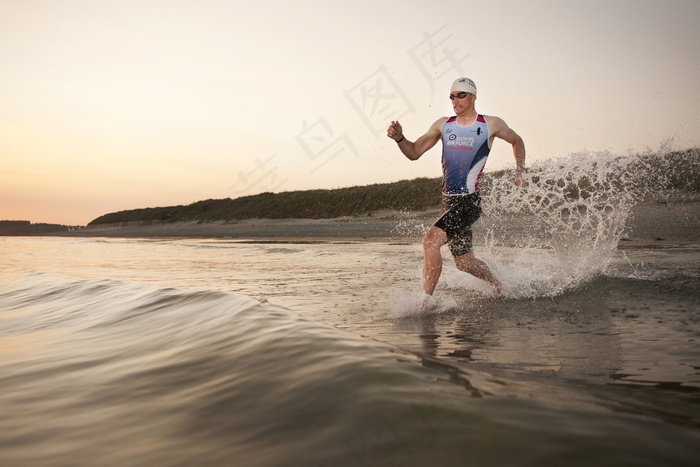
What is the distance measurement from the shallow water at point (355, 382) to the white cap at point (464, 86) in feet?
7.16

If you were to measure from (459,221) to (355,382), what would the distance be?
11.0ft

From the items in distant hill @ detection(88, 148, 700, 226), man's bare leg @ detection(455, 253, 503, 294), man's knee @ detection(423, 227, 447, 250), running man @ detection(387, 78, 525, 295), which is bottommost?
man's bare leg @ detection(455, 253, 503, 294)

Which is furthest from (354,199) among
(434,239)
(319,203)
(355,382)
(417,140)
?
(355,382)

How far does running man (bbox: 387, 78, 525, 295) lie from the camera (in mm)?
5125

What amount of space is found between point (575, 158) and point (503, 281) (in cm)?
194

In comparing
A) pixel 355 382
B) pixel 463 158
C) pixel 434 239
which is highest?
pixel 463 158

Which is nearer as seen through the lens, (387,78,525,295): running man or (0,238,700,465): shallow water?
(0,238,700,465): shallow water

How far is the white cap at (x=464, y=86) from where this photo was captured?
5.08 m

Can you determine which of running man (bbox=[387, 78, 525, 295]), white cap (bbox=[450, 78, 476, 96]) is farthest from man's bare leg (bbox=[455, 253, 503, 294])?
white cap (bbox=[450, 78, 476, 96])

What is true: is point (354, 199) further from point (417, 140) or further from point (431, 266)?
point (431, 266)

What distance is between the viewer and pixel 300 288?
619cm

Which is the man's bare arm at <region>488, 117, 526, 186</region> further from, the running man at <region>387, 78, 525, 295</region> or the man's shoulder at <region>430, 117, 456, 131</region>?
the man's shoulder at <region>430, 117, 456, 131</region>

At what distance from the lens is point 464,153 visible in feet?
17.1

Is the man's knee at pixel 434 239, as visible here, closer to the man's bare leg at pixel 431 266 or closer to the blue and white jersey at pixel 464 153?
the man's bare leg at pixel 431 266
